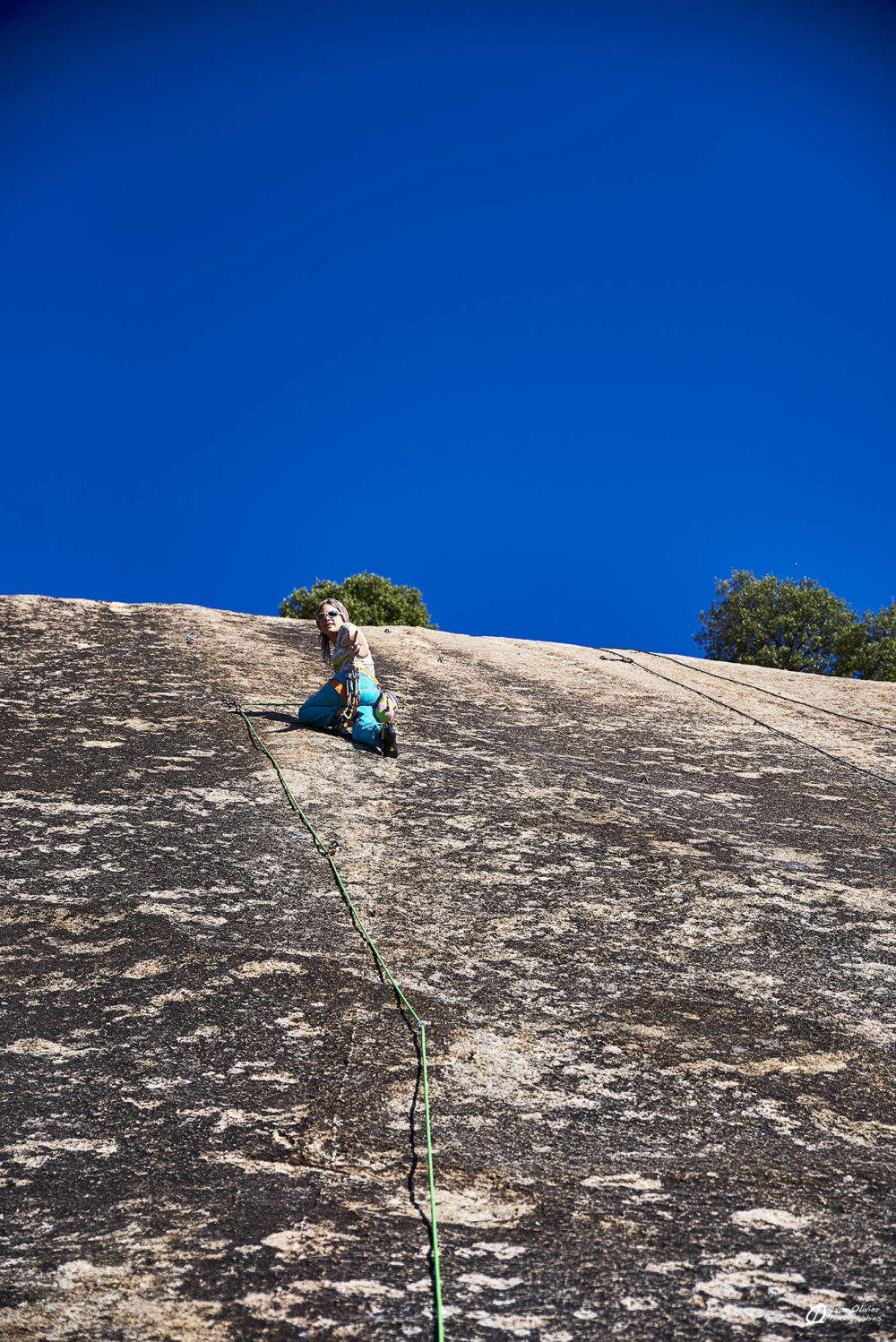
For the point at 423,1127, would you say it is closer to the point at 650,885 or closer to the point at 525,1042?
the point at 525,1042

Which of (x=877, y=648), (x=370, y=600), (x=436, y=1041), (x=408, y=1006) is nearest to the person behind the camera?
(x=436, y=1041)

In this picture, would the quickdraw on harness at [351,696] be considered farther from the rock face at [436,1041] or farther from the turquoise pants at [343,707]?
the rock face at [436,1041]

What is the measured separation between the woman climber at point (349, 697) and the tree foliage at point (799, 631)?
89.4 feet

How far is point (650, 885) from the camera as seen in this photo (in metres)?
6.00

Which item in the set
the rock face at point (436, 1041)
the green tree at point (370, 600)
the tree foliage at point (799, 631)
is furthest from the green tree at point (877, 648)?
the rock face at point (436, 1041)

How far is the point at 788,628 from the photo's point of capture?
35.0m

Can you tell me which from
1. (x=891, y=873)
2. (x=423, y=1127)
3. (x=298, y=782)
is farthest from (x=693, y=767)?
(x=423, y=1127)

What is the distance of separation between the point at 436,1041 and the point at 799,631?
3348 cm

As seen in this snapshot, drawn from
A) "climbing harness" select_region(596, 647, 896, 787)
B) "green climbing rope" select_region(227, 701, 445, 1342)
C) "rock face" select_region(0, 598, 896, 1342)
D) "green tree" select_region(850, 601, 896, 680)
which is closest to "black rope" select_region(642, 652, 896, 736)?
"climbing harness" select_region(596, 647, 896, 787)

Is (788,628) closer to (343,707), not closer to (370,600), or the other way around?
(370,600)

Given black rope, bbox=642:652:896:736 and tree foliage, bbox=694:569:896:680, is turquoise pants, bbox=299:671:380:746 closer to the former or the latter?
black rope, bbox=642:652:896:736

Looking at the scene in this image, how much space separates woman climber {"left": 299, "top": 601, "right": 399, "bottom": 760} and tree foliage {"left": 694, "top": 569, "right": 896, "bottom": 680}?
27263mm

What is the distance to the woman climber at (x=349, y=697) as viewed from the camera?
8289 mm

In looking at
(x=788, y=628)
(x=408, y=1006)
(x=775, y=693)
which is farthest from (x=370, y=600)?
(x=408, y=1006)
